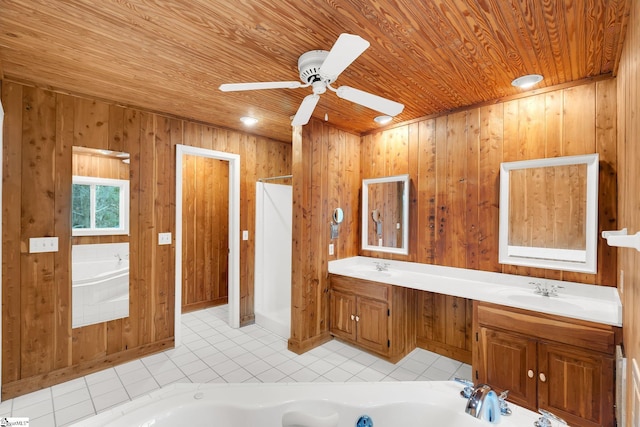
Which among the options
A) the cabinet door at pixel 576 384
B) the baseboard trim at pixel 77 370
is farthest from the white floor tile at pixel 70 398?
the cabinet door at pixel 576 384

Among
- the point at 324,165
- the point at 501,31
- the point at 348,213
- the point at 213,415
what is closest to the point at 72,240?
the point at 213,415

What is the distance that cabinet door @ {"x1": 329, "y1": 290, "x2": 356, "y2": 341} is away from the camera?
10.0 feet

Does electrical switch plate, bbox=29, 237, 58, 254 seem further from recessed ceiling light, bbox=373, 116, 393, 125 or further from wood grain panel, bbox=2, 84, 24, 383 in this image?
recessed ceiling light, bbox=373, 116, 393, 125

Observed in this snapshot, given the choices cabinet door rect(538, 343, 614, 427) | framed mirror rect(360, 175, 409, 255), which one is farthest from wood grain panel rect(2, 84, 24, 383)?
cabinet door rect(538, 343, 614, 427)

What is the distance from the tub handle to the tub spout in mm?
670

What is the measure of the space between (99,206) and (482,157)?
11.8ft

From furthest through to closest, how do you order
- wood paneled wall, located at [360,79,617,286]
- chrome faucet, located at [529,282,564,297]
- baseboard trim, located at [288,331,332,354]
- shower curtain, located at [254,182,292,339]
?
A: shower curtain, located at [254,182,292,339], baseboard trim, located at [288,331,332,354], chrome faucet, located at [529,282,564,297], wood paneled wall, located at [360,79,617,286]

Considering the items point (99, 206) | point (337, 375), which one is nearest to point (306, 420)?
point (337, 375)

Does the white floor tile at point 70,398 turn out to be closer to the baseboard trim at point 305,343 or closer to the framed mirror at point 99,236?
the framed mirror at point 99,236

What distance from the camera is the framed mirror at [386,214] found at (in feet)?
10.4

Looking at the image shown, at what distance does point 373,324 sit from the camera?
2875 millimetres

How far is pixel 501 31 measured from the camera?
5.26ft

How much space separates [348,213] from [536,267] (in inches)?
74.8

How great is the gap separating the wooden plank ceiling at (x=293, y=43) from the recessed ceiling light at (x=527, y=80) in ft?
0.16
